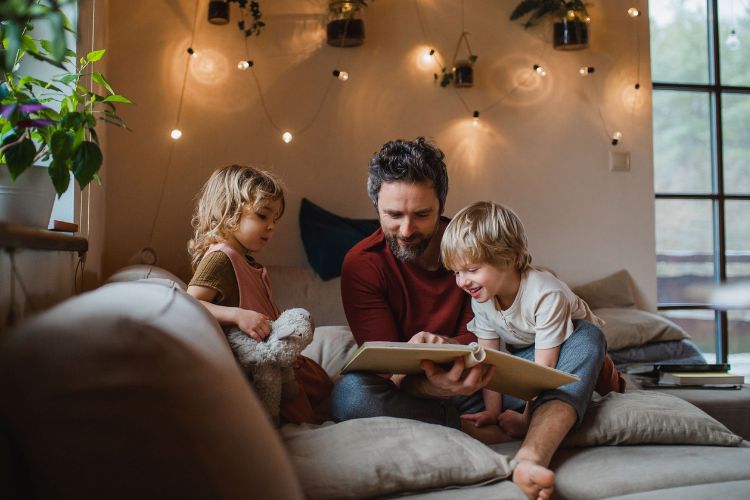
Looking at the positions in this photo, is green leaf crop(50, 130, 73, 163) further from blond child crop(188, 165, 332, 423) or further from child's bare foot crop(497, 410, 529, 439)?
child's bare foot crop(497, 410, 529, 439)

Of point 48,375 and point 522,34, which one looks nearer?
point 48,375

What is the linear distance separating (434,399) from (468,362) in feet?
1.03

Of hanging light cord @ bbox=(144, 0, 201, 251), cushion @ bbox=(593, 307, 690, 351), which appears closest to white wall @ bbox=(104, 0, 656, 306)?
hanging light cord @ bbox=(144, 0, 201, 251)

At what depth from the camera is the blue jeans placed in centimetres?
164

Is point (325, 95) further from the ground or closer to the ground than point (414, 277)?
further from the ground

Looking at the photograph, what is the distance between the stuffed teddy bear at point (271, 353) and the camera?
63.5 inches

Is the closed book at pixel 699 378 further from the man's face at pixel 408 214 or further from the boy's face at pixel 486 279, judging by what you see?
the man's face at pixel 408 214

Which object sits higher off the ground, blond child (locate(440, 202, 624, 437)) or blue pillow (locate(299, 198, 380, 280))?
blue pillow (locate(299, 198, 380, 280))

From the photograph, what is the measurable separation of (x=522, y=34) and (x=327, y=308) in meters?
1.96

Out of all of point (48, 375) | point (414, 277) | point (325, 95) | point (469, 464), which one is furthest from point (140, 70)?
point (48, 375)

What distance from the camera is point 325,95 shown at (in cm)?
358

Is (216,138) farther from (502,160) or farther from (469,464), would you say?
(469,464)

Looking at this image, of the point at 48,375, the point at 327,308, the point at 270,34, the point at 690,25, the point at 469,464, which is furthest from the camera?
the point at 690,25

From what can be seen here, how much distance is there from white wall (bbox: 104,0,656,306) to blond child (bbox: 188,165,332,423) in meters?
1.35
